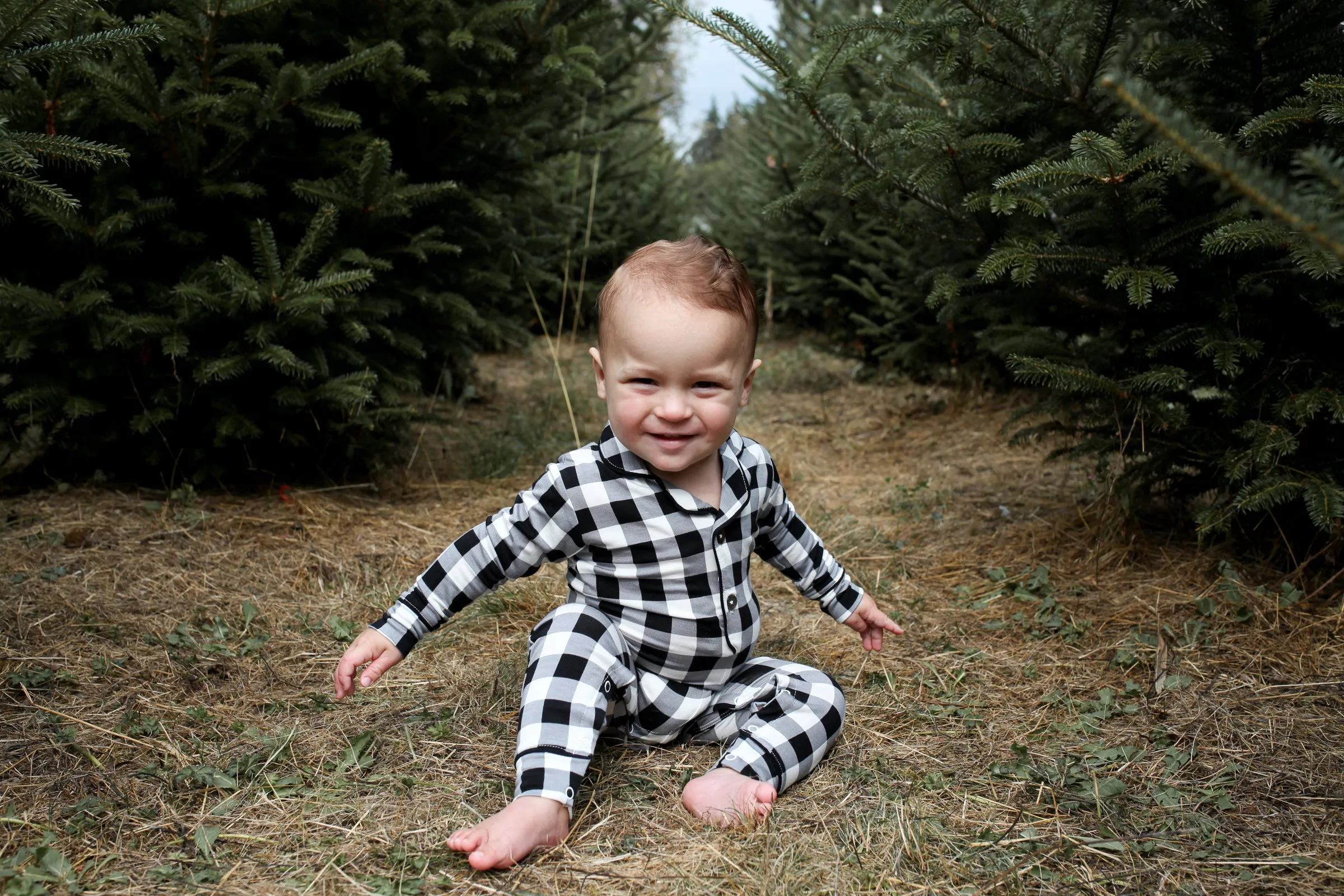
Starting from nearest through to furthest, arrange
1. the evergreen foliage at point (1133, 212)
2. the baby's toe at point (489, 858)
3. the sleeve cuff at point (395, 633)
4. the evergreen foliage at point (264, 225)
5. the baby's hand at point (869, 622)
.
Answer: the baby's toe at point (489, 858), the sleeve cuff at point (395, 633), the baby's hand at point (869, 622), the evergreen foliage at point (1133, 212), the evergreen foliage at point (264, 225)

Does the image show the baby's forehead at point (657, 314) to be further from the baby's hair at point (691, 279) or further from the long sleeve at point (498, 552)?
the long sleeve at point (498, 552)

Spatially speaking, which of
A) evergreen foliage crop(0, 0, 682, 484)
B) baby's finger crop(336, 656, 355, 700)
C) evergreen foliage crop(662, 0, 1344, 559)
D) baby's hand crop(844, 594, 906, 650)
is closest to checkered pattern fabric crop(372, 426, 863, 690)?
baby's finger crop(336, 656, 355, 700)

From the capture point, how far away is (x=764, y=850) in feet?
5.34

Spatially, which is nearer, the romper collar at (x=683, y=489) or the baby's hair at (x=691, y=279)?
the baby's hair at (x=691, y=279)

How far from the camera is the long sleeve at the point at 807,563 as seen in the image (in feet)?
7.35

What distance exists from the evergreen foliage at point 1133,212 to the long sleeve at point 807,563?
93cm

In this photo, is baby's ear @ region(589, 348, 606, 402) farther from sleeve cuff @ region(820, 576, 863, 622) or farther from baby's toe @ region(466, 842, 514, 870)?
baby's toe @ region(466, 842, 514, 870)

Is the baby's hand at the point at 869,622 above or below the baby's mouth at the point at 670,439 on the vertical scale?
below

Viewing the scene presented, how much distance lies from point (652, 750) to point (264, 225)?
82.0 inches

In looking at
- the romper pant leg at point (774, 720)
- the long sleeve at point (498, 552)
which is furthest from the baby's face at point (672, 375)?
the romper pant leg at point (774, 720)

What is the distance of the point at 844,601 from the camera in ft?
7.40

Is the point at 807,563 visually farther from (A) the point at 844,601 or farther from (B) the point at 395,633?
(B) the point at 395,633

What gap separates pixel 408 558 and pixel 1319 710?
2.57 meters

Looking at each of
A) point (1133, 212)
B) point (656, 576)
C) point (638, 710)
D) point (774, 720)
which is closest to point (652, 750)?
point (638, 710)
